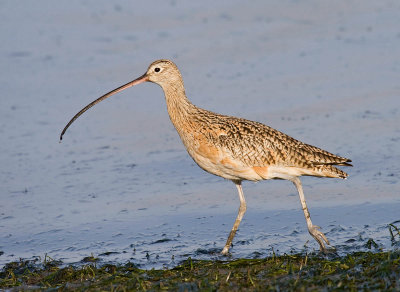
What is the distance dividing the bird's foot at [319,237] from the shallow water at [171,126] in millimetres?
209

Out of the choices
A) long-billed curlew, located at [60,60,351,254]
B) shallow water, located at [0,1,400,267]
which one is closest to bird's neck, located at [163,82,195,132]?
long-billed curlew, located at [60,60,351,254]

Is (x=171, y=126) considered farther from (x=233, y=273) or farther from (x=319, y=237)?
(x=233, y=273)

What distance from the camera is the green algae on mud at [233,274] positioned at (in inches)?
273

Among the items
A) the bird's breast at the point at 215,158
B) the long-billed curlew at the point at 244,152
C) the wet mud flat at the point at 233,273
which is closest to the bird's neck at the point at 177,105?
the long-billed curlew at the point at 244,152

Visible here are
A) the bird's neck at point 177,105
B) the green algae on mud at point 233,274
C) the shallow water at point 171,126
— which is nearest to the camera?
the green algae on mud at point 233,274

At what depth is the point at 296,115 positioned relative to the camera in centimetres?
1220

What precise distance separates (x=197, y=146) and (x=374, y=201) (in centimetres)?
227

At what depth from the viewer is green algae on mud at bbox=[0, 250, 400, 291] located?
6945 mm

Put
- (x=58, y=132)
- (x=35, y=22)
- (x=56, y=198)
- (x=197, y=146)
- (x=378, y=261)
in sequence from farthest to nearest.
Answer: (x=35, y=22) < (x=58, y=132) < (x=56, y=198) < (x=197, y=146) < (x=378, y=261)

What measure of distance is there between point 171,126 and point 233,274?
5163 millimetres

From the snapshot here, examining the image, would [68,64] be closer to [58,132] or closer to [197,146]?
[58,132]

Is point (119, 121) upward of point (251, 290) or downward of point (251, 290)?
upward

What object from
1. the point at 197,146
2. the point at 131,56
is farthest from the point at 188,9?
the point at 197,146

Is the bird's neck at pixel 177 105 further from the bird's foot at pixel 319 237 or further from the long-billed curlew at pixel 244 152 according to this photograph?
the bird's foot at pixel 319 237
